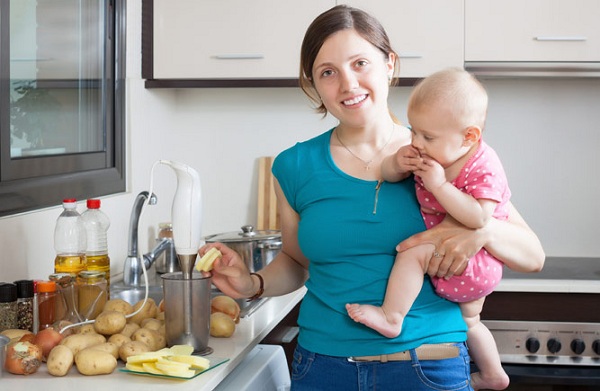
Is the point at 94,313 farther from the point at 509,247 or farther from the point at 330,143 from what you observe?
the point at 509,247

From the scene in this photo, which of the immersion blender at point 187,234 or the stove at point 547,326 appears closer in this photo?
the immersion blender at point 187,234

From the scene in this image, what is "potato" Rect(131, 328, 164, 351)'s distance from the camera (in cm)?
173

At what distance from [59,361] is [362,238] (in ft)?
1.98

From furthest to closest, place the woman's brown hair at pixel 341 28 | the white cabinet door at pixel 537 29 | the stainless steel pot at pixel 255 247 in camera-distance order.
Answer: the white cabinet door at pixel 537 29, the stainless steel pot at pixel 255 247, the woman's brown hair at pixel 341 28

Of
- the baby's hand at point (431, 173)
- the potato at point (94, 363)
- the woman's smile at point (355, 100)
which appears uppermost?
the woman's smile at point (355, 100)

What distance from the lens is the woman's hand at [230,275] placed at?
72.7 inches

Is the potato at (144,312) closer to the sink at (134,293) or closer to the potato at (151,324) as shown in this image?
the potato at (151,324)

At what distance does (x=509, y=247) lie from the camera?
5.53 feet

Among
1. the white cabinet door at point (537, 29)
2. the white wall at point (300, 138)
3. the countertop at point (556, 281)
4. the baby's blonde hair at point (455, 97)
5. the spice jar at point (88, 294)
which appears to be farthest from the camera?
the white wall at point (300, 138)

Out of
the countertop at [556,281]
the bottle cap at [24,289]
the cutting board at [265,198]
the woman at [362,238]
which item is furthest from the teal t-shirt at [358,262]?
the cutting board at [265,198]

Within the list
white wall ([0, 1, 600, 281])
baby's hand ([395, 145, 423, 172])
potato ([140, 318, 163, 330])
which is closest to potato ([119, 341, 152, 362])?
potato ([140, 318, 163, 330])

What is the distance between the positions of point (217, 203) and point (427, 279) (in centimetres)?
184

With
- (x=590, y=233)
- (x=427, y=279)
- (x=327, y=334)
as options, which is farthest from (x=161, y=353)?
(x=590, y=233)

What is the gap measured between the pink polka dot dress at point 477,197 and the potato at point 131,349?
1.89ft
